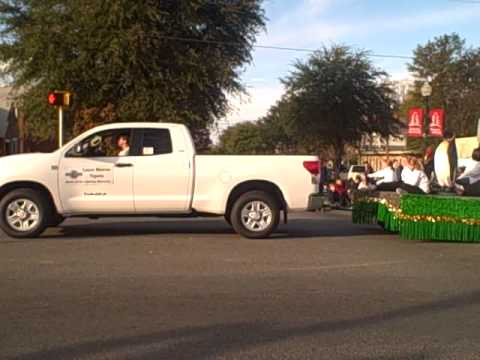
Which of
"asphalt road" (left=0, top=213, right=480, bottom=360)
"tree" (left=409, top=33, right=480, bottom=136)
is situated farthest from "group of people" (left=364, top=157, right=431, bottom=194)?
"tree" (left=409, top=33, right=480, bottom=136)

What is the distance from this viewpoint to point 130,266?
905 cm

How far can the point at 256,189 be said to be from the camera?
1177 cm

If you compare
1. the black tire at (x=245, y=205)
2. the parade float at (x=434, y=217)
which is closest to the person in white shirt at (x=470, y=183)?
the parade float at (x=434, y=217)

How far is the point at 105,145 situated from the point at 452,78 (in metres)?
68.9

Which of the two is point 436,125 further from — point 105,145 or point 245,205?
point 105,145

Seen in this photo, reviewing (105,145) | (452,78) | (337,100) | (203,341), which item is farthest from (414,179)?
(452,78)

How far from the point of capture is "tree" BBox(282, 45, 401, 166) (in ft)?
122

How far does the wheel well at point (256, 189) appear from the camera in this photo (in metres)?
11.7

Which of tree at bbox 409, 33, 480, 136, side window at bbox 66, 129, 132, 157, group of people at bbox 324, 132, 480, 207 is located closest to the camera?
side window at bbox 66, 129, 132, 157

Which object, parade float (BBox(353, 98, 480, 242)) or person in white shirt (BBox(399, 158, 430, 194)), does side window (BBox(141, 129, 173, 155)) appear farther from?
person in white shirt (BBox(399, 158, 430, 194))

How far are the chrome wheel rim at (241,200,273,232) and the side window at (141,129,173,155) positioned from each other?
1.60m

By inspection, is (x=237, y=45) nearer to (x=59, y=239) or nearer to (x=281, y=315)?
(x=59, y=239)

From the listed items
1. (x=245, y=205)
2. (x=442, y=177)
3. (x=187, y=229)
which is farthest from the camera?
(x=442, y=177)

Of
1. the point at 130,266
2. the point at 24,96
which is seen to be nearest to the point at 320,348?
the point at 130,266
